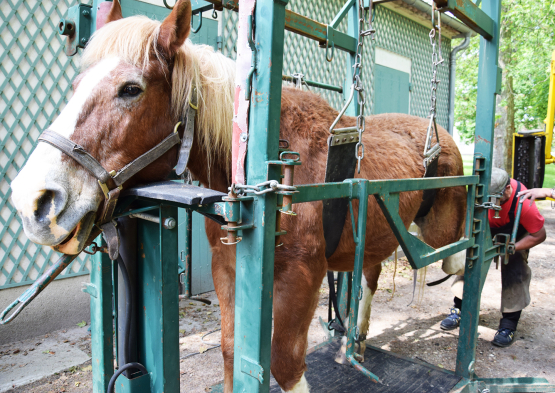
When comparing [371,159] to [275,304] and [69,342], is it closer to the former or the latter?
[275,304]

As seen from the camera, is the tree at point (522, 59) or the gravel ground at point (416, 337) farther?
the tree at point (522, 59)

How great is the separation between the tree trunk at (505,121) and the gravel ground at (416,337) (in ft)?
20.9

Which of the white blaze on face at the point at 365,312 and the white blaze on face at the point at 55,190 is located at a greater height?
the white blaze on face at the point at 55,190

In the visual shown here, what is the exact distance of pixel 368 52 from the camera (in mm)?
6855

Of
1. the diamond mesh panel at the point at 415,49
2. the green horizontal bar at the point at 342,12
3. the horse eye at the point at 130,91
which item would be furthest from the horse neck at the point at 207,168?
the diamond mesh panel at the point at 415,49

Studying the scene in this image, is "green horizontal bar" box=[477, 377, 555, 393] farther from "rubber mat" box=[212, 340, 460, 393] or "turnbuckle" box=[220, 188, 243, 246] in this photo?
"turnbuckle" box=[220, 188, 243, 246]

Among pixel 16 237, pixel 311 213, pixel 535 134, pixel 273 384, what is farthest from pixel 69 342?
pixel 535 134

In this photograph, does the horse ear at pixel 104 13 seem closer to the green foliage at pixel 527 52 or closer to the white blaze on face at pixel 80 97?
the white blaze on face at pixel 80 97

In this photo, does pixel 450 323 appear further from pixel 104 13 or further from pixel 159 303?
pixel 104 13

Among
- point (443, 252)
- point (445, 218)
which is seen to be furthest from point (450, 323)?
point (443, 252)

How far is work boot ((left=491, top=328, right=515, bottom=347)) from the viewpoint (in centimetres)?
382

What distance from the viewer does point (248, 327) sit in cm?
121

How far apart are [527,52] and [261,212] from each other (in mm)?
14263

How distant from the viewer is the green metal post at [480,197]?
2764mm
